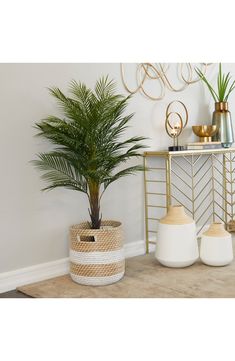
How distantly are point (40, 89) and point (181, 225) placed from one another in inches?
45.6

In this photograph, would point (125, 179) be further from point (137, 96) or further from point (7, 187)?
point (7, 187)

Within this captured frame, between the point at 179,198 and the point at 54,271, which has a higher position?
the point at 179,198

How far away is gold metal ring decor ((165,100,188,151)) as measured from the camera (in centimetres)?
358

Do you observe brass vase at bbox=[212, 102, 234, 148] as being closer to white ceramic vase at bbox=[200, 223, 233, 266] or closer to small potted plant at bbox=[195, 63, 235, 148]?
small potted plant at bbox=[195, 63, 235, 148]

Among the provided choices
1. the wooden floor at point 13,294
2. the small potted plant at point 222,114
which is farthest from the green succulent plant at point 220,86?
the wooden floor at point 13,294

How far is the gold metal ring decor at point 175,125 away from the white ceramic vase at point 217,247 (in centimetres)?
68

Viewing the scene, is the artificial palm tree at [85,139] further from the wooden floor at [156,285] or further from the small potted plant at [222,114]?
the small potted plant at [222,114]

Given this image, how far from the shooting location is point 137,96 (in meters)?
3.52

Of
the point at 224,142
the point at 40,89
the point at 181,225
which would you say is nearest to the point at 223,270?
the point at 181,225

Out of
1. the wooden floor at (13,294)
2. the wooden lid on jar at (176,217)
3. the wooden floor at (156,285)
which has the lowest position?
the wooden floor at (13,294)

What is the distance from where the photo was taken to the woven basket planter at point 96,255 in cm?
279

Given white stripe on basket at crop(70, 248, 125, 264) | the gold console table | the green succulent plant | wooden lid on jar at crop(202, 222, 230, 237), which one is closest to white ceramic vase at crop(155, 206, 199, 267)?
wooden lid on jar at crop(202, 222, 230, 237)

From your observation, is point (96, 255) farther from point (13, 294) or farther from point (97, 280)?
point (13, 294)

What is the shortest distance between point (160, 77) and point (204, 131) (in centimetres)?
52
